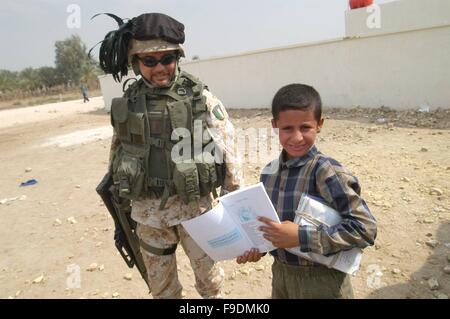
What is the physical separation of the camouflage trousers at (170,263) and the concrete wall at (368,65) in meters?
8.02

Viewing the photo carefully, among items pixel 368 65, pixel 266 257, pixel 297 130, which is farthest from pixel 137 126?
pixel 368 65

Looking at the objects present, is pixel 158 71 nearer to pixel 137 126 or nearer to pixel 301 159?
pixel 137 126

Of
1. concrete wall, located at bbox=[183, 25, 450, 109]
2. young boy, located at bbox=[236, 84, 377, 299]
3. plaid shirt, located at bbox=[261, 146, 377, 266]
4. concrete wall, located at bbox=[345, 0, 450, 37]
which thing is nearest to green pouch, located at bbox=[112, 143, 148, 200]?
young boy, located at bbox=[236, 84, 377, 299]

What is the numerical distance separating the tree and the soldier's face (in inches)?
1994

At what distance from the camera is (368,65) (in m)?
9.20

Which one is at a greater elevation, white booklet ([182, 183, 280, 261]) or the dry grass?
the dry grass

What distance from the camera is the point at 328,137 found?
21.6ft

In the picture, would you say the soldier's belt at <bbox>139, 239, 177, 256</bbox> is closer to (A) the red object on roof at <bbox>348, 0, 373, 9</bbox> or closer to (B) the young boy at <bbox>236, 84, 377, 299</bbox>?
(B) the young boy at <bbox>236, 84, 377, 299</bbox>

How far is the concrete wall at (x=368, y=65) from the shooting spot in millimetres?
8078

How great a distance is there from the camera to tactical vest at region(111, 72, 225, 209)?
69.7 inches

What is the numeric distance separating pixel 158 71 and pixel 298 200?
98cm

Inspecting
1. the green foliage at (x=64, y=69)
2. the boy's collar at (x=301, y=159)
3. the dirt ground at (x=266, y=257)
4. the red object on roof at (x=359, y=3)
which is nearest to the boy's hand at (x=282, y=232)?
the boy's collar at (x=301, y=159)
